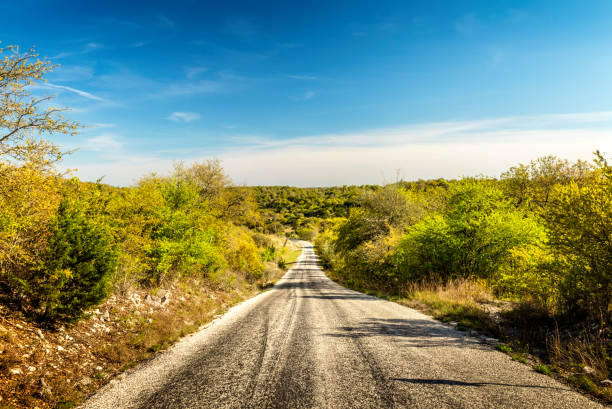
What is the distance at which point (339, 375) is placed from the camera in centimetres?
527

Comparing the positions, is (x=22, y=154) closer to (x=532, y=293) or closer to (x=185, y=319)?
(x=185, y=319)

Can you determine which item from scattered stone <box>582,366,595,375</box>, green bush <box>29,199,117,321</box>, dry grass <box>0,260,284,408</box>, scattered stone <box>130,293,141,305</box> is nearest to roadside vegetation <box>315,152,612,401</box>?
scattered stone <box>582,366,595,375</box>

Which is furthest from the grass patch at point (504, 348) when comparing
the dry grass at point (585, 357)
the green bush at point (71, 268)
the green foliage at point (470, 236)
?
the green bush at point (71, 268)

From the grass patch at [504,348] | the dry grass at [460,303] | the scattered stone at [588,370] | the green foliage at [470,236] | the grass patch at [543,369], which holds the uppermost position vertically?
the green foliage at [470,236]

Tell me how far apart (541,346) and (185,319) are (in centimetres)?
1195

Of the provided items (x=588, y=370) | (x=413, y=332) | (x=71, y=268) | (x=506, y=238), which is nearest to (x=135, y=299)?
(x=71, y=268)

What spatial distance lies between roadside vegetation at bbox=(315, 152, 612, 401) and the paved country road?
43.5 inches

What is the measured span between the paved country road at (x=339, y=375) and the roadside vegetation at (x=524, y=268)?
3.62 ft

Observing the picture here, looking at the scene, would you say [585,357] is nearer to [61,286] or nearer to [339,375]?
[339,375]

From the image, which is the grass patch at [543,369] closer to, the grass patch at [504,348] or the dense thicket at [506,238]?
the grass patch at [504,348]

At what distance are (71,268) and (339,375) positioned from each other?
22.9 feet

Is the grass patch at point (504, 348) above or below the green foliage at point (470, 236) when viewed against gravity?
below

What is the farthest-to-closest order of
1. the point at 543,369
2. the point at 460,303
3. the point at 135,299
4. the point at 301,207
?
the point at 301,207, the point at 460,303, the point at 135,299, the point at 543,369

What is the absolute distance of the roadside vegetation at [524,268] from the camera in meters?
6.11
